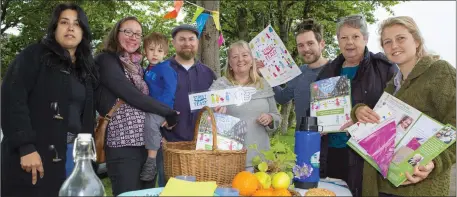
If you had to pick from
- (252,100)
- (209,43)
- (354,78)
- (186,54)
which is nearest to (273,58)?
(252,100)

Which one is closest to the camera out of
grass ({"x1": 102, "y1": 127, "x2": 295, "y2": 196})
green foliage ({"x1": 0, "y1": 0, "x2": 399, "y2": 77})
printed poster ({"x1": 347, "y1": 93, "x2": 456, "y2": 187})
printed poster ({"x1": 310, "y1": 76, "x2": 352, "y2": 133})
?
printed poster ({"x1": 347, "y1": 93, "x2": 456, "y2": 187})

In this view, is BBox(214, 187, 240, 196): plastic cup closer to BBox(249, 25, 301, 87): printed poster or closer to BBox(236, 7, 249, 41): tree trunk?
BBox(249, 25, 301, 87): printed poster

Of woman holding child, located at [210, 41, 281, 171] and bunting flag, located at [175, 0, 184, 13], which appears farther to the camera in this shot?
bunting flag, located at [175, 0, 184, 13]

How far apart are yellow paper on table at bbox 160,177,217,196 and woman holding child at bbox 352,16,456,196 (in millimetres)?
839

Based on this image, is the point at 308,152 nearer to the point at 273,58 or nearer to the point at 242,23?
the point at 273,58

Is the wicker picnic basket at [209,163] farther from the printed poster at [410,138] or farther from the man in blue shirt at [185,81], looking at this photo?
the man in blue shirt at [185,81]

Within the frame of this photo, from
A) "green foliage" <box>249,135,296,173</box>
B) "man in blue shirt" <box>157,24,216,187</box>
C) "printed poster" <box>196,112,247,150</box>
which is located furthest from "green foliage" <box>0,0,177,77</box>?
"green foliage" <box>249,135,296,173</box>

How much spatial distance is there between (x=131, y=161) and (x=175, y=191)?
1.37 m

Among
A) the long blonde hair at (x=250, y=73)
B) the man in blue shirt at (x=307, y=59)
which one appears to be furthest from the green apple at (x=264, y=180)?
the man in blue shirt at (x=307, y=59)

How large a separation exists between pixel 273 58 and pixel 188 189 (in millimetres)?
2015

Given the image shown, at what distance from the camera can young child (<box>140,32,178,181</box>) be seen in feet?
10.6

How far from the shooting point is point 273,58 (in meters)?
3.72

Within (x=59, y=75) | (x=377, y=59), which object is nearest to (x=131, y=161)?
(x=59, y=75)

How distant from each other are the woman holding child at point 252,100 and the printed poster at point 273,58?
0.11m
